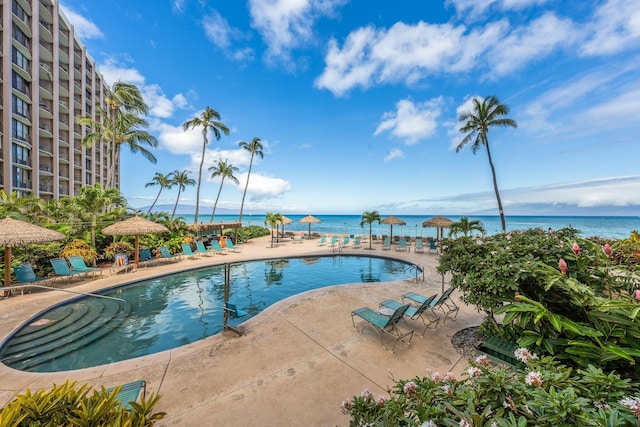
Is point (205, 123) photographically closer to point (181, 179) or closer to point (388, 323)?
point (181, 179)

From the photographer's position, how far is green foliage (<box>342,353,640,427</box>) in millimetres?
1057

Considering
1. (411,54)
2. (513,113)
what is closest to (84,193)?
(411,54)

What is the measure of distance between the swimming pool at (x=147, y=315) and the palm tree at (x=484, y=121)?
12.2 meters

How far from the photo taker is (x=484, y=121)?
16438 millimetres

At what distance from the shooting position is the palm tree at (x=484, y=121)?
16016 mm

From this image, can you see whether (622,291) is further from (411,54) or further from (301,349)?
(411,54)

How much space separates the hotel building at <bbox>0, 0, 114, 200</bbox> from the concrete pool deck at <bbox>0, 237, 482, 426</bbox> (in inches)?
1036

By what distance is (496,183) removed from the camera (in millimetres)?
16547

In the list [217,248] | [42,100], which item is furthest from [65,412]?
[42,100]

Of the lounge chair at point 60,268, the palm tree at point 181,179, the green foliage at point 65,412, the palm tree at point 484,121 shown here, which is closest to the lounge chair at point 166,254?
the lounge chair at point 60,268

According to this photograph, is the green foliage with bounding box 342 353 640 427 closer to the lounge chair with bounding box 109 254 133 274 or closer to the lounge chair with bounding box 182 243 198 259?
the lounge chair with bounding box 109 254 133 274

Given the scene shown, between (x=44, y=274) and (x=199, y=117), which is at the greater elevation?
(x=199, y=117)

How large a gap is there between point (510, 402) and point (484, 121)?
65.8 ft

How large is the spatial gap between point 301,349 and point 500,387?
3555mm
